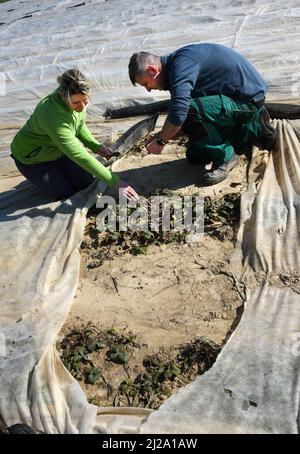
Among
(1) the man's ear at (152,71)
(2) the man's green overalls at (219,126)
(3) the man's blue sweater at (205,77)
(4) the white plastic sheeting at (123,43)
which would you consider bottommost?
(4) the white plastic sheeting at (123,43)

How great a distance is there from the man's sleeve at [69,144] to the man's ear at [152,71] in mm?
677

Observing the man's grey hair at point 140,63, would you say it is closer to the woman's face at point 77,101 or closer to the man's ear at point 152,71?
the man's ear at point 152,71

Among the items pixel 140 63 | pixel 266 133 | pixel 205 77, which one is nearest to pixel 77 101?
pixel 140 63

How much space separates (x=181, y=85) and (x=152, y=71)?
0.74ft

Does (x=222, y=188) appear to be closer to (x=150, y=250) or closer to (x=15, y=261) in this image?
(x=150, y=250)

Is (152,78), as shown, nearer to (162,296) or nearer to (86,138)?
(86,138)

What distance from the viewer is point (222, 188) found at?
4.25m

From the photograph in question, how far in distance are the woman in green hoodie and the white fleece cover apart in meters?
0.17

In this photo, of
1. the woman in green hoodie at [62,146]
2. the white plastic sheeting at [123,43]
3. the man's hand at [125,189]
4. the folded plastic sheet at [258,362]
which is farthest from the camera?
the white plastic sheeting at [123,43]

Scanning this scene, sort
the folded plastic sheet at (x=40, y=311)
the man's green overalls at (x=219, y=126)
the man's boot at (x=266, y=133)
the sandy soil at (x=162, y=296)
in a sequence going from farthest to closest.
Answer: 1. the man's boot at (x=266, y=133)
2. the man's green overalls at (x=219, y=126)
3. the sandy soil at (x=162, y=296)
4. the folded plastic sheet at (x=40, y=311)

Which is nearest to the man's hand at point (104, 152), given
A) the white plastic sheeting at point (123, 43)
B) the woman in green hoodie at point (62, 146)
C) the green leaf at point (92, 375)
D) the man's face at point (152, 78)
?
the woman in green hoodie at point (62, 146)

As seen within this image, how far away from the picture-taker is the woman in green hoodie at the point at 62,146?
369 centimetres

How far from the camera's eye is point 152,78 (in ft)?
12.5
